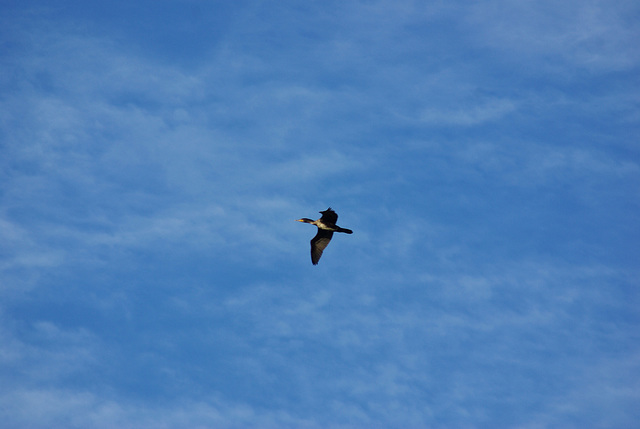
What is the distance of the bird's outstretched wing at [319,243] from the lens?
2921 inches

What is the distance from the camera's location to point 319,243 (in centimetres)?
7462

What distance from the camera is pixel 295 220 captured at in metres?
78.6

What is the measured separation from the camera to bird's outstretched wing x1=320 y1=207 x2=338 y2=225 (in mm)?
71688

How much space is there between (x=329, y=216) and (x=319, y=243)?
3.24m

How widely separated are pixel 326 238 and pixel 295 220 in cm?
485

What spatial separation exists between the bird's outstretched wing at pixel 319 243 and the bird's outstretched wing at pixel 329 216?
1.65m

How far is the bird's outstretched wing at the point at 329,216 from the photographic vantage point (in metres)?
71.7

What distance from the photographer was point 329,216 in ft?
238

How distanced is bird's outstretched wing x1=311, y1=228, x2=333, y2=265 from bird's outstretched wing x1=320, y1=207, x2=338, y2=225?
1.65 metres

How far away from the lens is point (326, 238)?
74938 millimetres
